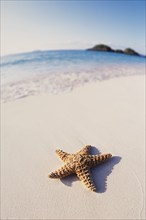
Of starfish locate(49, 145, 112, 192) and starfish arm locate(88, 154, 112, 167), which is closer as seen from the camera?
starfish locate(49, 145, 112, 192)

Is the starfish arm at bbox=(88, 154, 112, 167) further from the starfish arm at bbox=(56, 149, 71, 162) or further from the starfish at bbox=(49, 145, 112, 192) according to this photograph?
the starfish arm at bbox=(56, 149, 71, 162)

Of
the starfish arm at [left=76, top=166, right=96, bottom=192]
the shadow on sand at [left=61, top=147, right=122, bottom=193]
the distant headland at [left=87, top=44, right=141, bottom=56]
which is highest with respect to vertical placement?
the starfish arm at [left=76, top=166, right=96, bottom=192]

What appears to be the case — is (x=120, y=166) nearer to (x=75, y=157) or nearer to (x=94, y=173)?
(x=94, y=173)

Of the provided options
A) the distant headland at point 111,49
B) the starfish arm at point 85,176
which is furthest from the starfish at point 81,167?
the distant headland at point 111,49

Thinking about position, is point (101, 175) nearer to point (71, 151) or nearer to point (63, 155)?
point (63, 155)

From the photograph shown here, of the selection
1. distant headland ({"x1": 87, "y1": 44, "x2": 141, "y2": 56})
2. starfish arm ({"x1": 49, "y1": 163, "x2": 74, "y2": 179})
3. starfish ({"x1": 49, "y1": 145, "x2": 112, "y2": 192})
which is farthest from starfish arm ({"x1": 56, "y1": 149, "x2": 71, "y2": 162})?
distant headland ({"x1": 87, "y1": 44, "x2": 141, "y2": 56})

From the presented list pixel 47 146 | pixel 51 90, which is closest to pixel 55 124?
pixel 47 146
